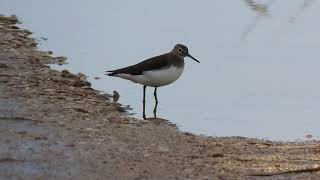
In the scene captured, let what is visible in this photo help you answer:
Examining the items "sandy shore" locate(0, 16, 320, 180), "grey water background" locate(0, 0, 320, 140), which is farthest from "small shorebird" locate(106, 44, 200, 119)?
"sandy shore" locate(0, 16, 320, 180)

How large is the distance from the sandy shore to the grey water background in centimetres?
87

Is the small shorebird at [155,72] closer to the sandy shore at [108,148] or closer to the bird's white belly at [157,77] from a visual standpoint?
the bird's white belly at [157,77]

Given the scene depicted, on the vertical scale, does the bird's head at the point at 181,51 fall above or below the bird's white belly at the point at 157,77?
above

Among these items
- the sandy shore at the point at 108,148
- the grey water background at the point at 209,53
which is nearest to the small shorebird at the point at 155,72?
the grey water background at the point at 209,53

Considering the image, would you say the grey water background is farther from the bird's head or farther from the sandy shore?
the sandy shore

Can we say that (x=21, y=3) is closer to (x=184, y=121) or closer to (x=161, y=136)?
(x=184, y=121)

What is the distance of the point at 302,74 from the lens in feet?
39.3

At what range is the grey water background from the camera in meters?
10.5

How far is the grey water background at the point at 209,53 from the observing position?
10453 millimetres

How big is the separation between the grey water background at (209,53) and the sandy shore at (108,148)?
0.87m

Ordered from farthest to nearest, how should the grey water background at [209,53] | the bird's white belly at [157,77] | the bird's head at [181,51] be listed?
the bird's head at [181,51] → the bird's white belly at [157,77] → the grey water background at [209,53]

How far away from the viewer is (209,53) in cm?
1330

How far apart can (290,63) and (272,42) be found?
1.22 m

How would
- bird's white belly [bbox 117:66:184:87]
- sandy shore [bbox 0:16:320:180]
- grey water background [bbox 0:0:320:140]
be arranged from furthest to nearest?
bird's white belly [bbox 117:66:184:87], grey water background [bbox 0:0:320:140], sandy shore [bbox 0:16:320:180]
